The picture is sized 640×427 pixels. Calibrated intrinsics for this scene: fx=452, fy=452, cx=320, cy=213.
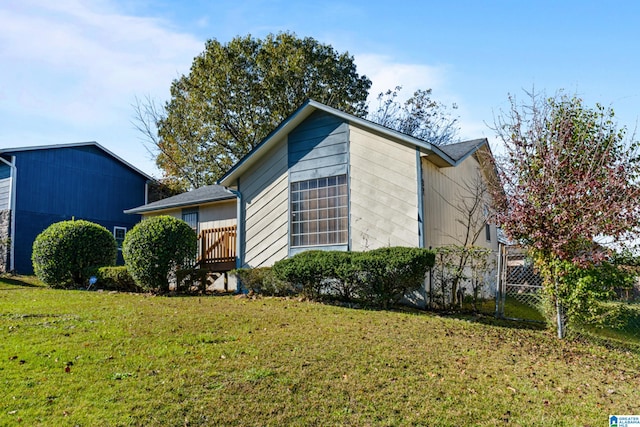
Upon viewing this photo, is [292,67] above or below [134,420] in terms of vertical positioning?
above

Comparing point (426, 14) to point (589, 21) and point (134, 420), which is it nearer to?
point (589, 21)

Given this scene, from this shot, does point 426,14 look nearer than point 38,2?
No

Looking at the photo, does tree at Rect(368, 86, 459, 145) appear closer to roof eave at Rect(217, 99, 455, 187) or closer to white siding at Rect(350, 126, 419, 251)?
roof eave at Rect(217, 99, 455, 187)

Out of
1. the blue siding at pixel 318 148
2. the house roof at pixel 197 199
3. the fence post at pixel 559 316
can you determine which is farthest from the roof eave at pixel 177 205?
the fence post at pixel 559 316

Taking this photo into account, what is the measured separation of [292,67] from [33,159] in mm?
13128

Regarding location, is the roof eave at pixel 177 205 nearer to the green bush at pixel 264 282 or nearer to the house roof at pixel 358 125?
the house roof at pixel 358 125

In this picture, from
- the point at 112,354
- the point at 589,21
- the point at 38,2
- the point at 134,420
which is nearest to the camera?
the point at 134,420

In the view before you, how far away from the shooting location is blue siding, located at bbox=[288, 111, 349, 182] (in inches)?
466

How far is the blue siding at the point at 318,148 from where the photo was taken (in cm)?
1183

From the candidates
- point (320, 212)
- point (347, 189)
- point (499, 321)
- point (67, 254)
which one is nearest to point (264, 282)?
point (320, 212)

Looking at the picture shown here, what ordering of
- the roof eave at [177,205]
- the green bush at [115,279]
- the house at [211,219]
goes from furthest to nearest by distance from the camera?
the roof eave at [177,205] < the house at [211,219] < the green bush at [115,279]

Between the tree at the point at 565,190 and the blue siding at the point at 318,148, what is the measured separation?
12.7ft

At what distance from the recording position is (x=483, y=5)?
365 inches

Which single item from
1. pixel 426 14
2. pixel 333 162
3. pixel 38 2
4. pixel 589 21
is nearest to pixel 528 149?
pixel 589 21
